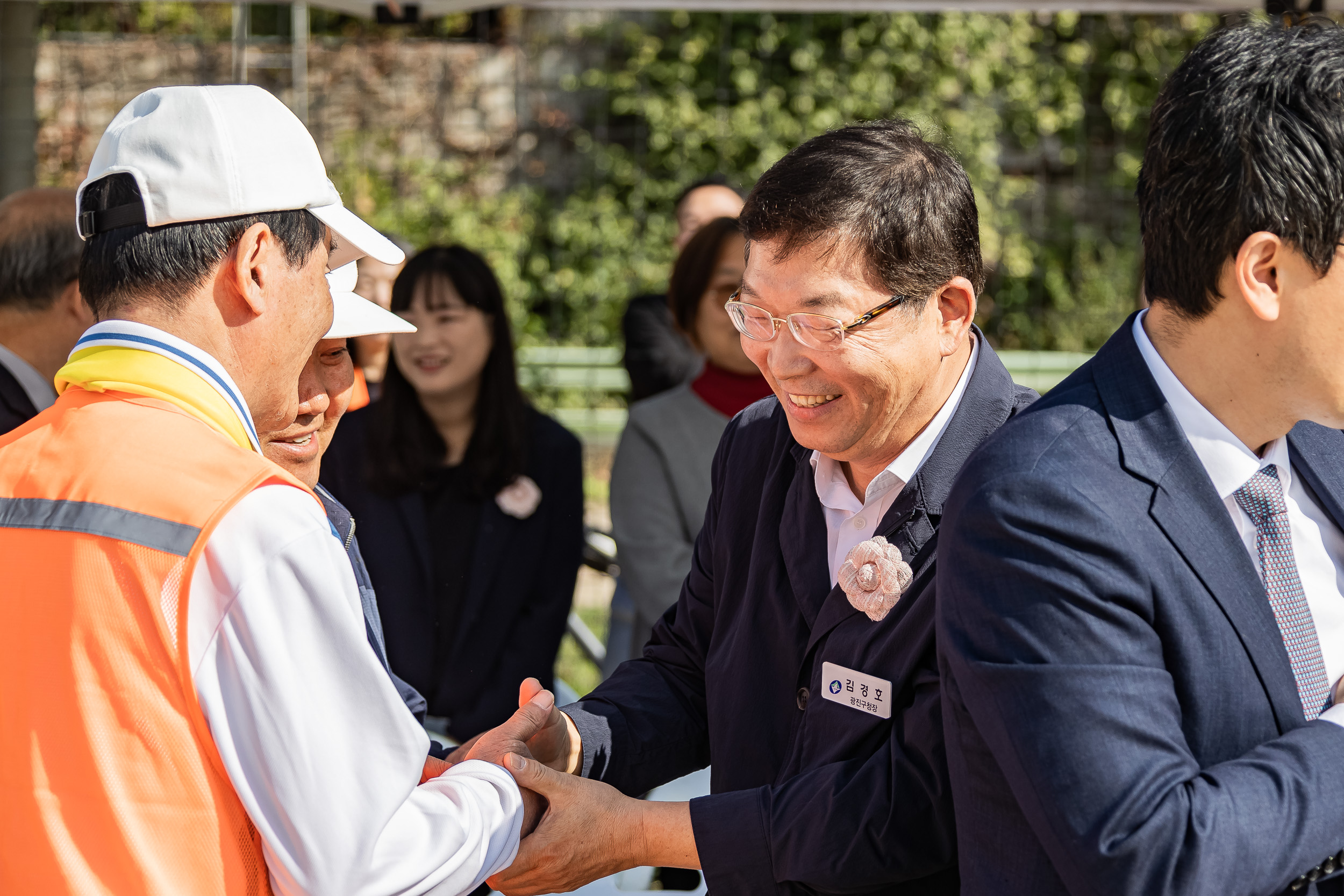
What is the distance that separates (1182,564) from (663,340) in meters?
3.62

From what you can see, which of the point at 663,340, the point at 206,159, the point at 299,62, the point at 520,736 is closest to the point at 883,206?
the point at 206,159

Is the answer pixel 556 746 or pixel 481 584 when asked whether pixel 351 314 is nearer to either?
pixel 556 746

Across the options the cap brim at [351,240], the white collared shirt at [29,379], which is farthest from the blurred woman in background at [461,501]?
the cap brim at [351,240]

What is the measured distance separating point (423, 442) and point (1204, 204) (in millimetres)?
2709

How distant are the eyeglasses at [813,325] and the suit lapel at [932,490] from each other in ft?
0.60

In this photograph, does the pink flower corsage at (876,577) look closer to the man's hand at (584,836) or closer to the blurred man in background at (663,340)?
the man's hand at (584,836)

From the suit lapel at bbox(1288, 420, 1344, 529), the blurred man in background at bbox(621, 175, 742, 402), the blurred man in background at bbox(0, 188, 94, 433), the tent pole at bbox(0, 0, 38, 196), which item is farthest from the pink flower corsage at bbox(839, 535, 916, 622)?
the tent pole at bbox(0, 0, 38, 196)

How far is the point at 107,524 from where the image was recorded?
1250 millimetres

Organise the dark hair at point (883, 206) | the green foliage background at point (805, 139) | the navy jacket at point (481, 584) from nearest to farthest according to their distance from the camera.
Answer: the dark hair at point (883, 206), the navy jacket at point (481, 584), the green foliage background at point (805, 139)

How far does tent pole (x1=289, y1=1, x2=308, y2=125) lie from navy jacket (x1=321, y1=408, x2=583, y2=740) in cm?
337

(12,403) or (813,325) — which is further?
(12,403)

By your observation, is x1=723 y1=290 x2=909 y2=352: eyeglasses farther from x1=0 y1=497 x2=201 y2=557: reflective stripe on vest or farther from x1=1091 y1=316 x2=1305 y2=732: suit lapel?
x1=0 y1=497 x2=201 y2=557: reflective stripe on vest

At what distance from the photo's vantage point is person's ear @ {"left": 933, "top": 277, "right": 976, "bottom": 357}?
184 centimetres

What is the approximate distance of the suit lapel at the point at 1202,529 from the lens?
128 cm
